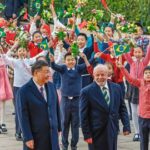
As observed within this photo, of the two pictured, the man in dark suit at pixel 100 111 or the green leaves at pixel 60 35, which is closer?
the man in dark suit at pixel 100 111

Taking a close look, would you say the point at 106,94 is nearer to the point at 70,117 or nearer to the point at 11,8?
the point at 70,117

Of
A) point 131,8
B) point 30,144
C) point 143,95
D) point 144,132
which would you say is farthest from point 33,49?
point 131,8

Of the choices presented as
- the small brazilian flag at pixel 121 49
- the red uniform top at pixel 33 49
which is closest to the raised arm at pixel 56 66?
the small brazilian flag at pixel 121 49

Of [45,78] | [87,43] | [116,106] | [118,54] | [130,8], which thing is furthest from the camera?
[130,8]

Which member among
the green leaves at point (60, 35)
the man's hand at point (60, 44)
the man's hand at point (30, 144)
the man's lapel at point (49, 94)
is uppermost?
the green leaves at point (60, 35)

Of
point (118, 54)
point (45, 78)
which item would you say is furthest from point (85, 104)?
point (118, 54)

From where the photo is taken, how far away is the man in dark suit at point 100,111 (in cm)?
992

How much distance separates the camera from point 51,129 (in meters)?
9.52

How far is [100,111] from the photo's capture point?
994cm

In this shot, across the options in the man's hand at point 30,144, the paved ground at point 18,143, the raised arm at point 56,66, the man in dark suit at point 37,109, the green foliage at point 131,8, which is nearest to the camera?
the man's hand at point 30,144

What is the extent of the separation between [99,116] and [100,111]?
7 cm

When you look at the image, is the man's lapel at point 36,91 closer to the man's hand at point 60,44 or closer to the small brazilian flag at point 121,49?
the small brazilian flag at point 121,49

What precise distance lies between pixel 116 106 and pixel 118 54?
206 cm

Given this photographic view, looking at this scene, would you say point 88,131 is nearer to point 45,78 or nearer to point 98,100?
point 98,100
